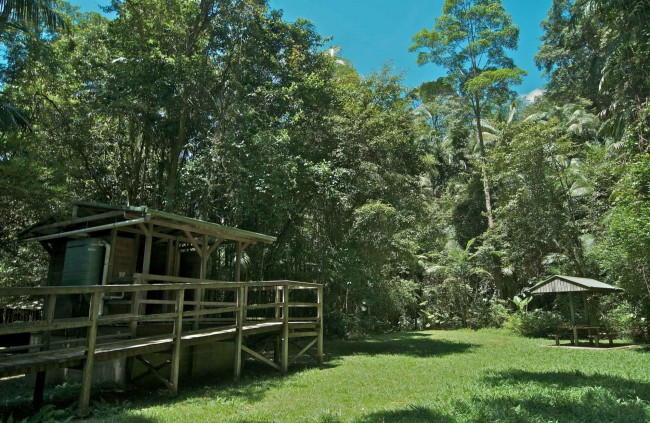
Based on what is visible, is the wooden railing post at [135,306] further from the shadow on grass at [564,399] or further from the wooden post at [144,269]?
the shadow on grass at [564,399]

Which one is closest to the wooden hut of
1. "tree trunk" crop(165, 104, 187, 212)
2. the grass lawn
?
the grass lawn

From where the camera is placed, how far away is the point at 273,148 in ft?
39.3

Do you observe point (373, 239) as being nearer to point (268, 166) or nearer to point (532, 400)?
point (268, 166)

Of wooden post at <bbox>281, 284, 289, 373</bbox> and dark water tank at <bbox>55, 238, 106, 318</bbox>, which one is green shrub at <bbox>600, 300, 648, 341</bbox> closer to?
wooden post at <bbox>281, 284, 289, 373</bbox>

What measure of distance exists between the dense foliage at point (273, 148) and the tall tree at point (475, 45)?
26.4 feet

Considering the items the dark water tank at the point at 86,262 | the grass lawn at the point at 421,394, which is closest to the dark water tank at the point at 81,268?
the dark water tank at the point at 86,262

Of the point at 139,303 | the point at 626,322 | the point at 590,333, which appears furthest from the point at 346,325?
the point at 626,322

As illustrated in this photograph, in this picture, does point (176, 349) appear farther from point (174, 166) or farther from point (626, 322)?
point (626, 322)

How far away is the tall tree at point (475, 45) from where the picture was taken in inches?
1073

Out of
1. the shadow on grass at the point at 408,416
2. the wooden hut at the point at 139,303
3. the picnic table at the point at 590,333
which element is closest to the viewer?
the shadow on grass at the point at 408,416

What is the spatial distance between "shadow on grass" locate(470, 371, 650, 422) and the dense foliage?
19.9 ft

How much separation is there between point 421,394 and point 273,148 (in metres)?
7.59

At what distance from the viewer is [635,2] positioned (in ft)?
43.5

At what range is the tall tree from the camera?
89.4 ft
